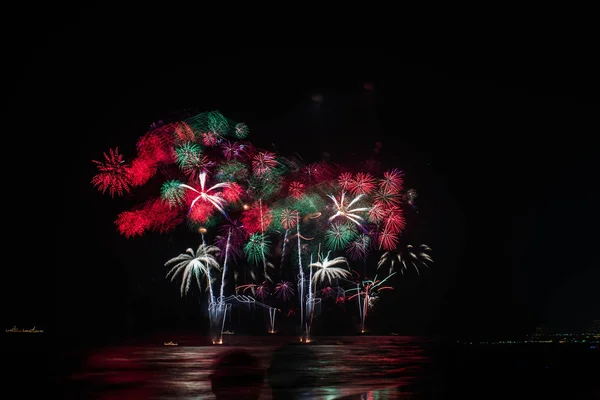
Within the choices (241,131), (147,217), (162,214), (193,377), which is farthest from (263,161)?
(193,377)

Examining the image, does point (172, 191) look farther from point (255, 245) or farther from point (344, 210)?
point (344, 210)

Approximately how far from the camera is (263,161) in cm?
3591

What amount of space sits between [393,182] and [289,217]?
6.98 metres

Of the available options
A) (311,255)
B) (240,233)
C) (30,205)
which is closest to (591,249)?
(311,255)

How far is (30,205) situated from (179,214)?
25.1m

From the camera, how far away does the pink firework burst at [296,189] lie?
3759 centimetres

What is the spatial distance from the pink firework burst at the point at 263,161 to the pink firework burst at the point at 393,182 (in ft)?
21.5

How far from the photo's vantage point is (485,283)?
69250mm

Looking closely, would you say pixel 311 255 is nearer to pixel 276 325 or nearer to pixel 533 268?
pixel 276 325

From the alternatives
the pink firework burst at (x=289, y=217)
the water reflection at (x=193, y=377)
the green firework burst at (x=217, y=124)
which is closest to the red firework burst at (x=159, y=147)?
the green firework burst at (x=217, y=124)

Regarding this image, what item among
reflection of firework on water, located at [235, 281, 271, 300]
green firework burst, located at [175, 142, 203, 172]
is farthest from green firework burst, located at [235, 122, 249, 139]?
reflection of firework on water, located at [235, 281, 271, 300]

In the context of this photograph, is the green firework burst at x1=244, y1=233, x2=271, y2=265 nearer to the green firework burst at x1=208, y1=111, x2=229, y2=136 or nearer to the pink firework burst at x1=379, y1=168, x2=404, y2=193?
the green firework burst at x1=208, y1=111, x2=229, y2=136

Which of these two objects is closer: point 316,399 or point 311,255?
point 316,399

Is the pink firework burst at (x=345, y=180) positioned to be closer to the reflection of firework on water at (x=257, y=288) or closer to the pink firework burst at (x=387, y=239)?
the pink firework burst at (x=387, y=239)
